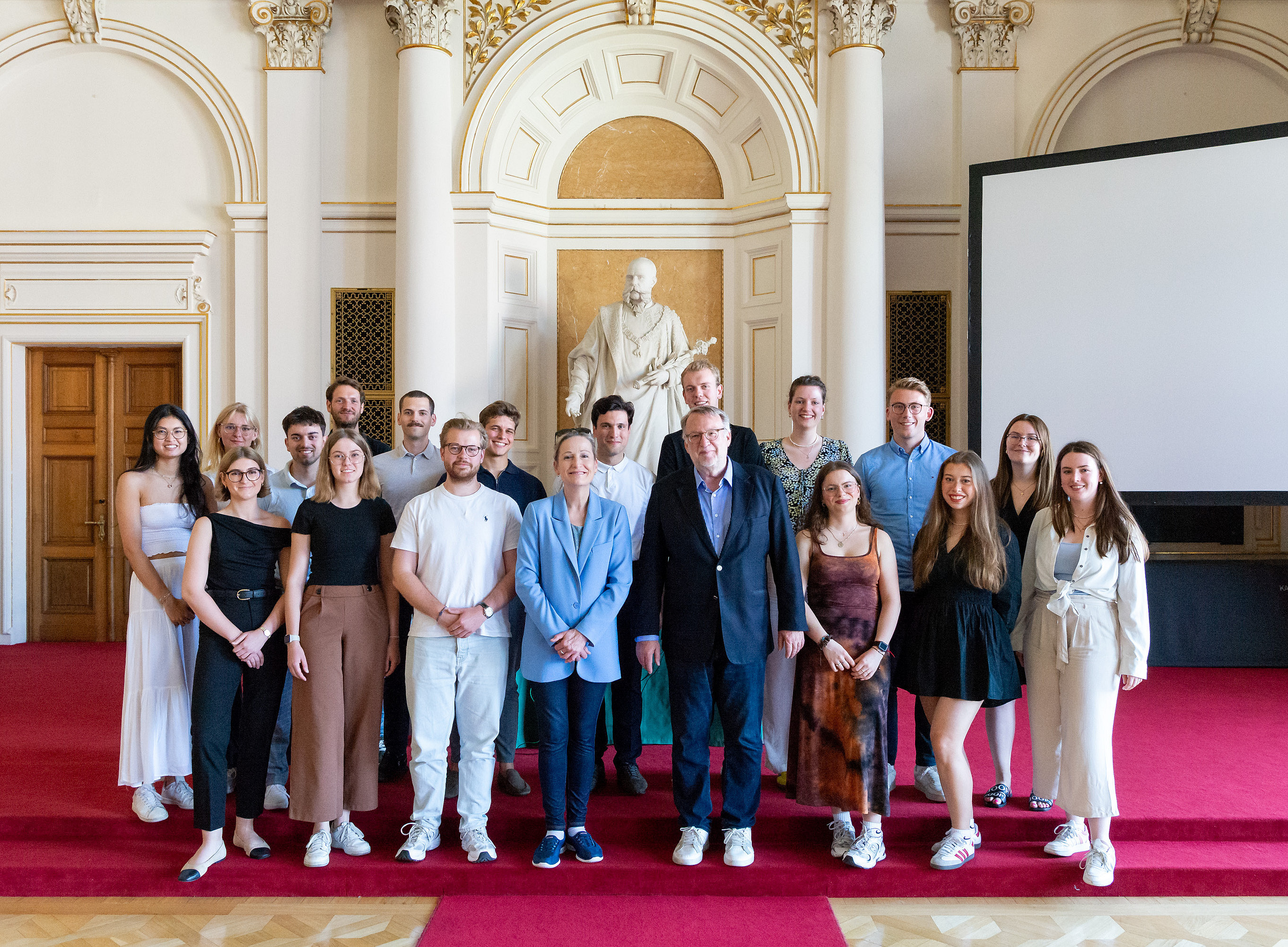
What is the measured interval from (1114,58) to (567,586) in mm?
6415

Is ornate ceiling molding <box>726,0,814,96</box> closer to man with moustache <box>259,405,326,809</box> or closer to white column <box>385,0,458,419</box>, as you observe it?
white column <box>385,0,458,419</box>

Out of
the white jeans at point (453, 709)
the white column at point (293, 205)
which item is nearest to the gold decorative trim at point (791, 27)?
the white column at point (293, 205)

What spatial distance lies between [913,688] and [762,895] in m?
0.89

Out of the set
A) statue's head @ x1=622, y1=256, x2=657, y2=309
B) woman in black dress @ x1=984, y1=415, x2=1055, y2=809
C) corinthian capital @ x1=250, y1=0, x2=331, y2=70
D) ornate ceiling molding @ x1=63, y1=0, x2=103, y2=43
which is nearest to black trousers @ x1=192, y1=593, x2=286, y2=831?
woman in black dress @ x1=984, y1=415, x2=1055, y2=809

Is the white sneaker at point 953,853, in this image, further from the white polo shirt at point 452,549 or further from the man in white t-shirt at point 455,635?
the white polo shirt at point 452,549

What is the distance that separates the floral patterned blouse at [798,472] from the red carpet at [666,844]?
1171mm

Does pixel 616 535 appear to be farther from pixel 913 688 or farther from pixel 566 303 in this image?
pixel 566 303

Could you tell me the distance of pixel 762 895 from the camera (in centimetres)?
333

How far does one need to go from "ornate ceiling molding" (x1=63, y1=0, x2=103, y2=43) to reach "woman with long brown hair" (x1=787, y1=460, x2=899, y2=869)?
678 cm

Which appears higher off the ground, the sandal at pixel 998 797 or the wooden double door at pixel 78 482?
the wooden double door at pixel 78 482

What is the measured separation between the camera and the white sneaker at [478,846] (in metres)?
3.38

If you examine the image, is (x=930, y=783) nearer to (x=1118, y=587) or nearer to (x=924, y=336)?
(x=1118, y=587)

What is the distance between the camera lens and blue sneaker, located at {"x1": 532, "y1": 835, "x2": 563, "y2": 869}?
10.9ft

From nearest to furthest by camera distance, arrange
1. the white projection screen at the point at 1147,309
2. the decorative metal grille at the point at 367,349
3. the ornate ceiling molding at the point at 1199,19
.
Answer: the white projection screen at the point at 1147,309 → the ornate ceiling molding at the point at 1199,19 → the decorative metal grille at the point at 367,349
